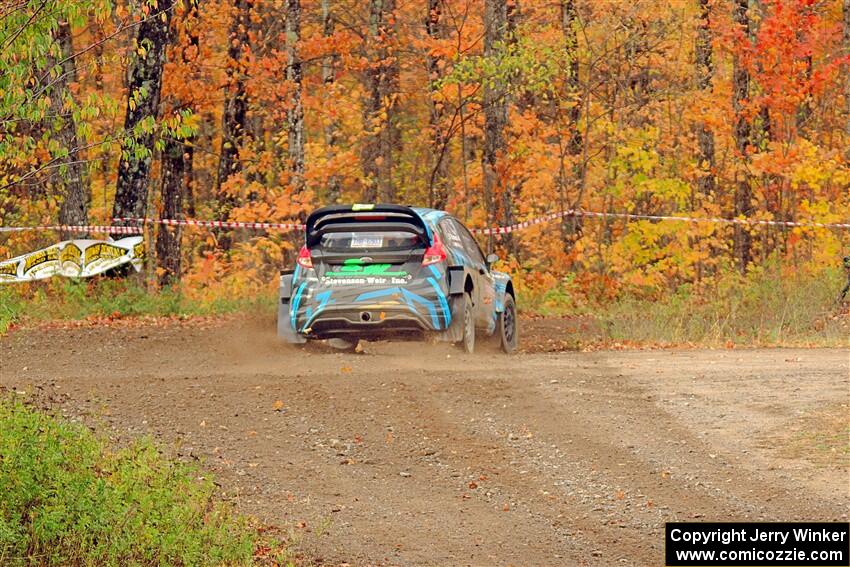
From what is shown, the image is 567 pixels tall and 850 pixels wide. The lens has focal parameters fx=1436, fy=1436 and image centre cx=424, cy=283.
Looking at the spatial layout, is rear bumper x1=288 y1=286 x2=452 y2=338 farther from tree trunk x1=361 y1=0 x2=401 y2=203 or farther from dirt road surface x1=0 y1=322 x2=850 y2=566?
tree trunk x1=361 y1=0 x2=401 y2=203

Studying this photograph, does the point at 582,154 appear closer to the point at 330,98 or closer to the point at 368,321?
the point at 330,98

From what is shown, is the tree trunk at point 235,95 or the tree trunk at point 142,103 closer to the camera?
the tree trunk at point 142,103

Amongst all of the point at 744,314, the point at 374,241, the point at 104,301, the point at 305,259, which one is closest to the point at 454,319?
the point at 374,241

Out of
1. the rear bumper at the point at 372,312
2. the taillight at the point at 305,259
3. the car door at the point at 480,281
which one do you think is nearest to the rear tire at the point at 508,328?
the car door at the point at 480,281

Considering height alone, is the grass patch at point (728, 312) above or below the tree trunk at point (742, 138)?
below

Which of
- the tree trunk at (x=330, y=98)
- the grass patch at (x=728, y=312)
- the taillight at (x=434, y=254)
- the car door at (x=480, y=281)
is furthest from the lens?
the tree trunk at (x=330, y=98)

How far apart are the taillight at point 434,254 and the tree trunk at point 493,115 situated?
477 inches

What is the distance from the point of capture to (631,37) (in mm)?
28797

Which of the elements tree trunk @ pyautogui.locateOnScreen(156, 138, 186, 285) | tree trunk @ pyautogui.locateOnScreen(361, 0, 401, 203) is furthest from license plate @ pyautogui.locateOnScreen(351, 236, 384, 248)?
tree trunk @ pyautogui.locateOnScreen(361, 0, 401, 203)

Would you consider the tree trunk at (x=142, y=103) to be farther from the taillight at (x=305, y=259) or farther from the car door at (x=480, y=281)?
the taillight at (x=305, y=259)

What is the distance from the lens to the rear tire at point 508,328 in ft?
59.8

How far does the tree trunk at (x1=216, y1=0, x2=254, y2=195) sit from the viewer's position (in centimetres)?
3203

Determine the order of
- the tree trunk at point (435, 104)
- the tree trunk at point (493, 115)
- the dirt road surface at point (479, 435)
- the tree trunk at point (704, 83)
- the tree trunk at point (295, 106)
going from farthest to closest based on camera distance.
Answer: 1. the tree trunk at point (435, 104)
2. the tree trunk at point (704, 83)
3. the tree trunk at point (295, 106)
4. the tree trunk at point (493, 115)
5. the dirt road surface at point (479, 435)

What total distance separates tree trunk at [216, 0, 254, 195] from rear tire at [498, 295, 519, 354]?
13.6 meters
